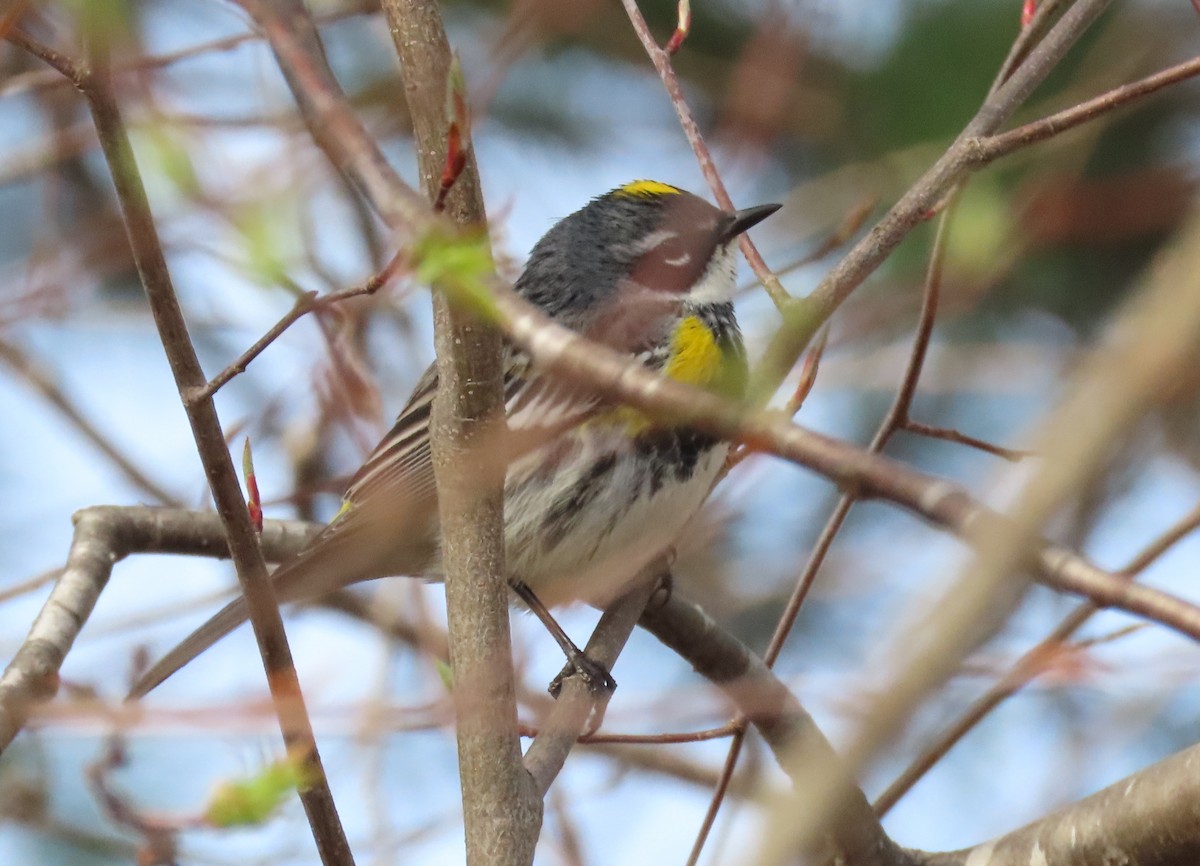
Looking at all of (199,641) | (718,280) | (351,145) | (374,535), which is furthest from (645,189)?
(351,145)

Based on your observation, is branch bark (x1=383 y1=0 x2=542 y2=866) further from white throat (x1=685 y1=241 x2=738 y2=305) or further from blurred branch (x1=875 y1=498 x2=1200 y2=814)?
white throat (x1=685 y1=241 x2=738 y2=305)

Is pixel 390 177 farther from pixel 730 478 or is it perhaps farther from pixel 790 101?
pixel 790 101

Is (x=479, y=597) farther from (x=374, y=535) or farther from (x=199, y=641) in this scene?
(x=199, y=641)

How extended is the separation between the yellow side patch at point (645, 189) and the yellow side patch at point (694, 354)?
833 mm

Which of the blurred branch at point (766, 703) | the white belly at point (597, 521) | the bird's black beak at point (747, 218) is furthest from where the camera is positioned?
the bird's black beak at point (747, 218)

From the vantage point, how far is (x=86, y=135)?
594 cm

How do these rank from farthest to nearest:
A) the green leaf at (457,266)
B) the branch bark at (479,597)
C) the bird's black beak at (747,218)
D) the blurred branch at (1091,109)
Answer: the bird's black beak at (747,218) → the blurred branch at (1091,109) → the branch bark at (479,597) → the green leaf at (457,266)

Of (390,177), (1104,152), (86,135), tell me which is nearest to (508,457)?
(390,177)

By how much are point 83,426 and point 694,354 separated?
2.44 m

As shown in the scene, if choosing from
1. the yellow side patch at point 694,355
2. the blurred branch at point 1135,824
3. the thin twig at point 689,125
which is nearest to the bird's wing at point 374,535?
the yellow side patch at point 694,355

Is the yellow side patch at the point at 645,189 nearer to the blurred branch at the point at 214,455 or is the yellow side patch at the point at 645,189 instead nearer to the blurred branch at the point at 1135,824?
the blurred branch at the point at 214,455

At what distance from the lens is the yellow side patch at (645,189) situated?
231 inches

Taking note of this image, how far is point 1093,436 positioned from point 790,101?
20.1ft

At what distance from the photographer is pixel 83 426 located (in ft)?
18.8
